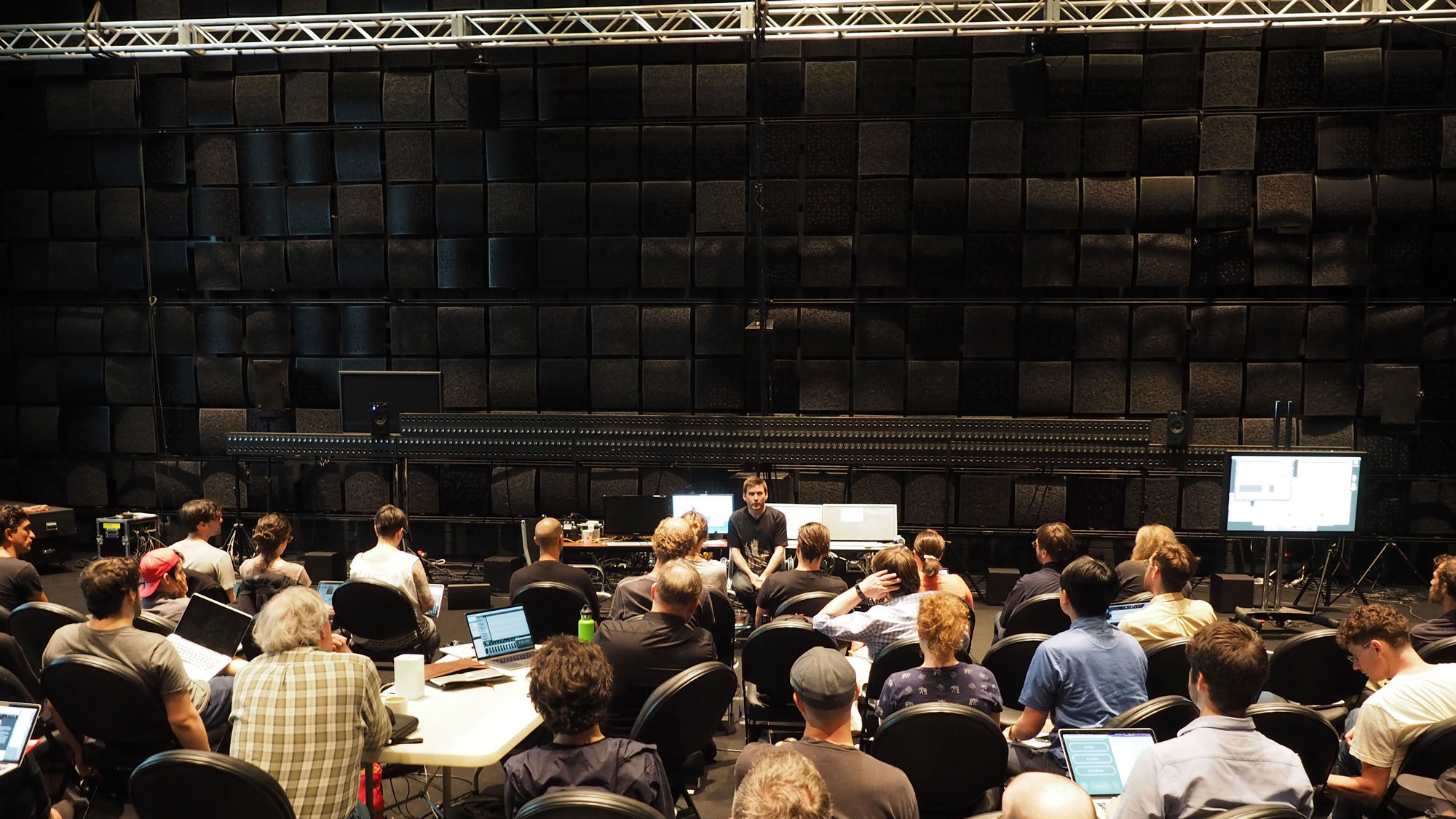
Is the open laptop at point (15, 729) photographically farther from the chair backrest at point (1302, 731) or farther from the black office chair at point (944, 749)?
→ the chair backrest at point (1302, 731)

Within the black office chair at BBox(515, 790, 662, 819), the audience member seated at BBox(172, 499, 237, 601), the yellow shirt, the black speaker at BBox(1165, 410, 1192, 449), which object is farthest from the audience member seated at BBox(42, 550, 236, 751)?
the black speaker at BBox(1165, 410, 1192, 449)

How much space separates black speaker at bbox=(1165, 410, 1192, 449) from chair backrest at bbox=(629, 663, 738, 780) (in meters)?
6.81

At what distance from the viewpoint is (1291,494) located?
7805 mm

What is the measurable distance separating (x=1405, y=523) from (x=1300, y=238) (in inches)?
116

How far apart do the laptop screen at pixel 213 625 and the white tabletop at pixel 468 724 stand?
0.67 m

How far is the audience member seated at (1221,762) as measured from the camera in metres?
2.51

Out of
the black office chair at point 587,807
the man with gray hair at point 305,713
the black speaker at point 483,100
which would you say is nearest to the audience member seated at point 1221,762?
the black office chair at point 587,807

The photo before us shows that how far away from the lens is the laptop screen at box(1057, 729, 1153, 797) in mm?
2842

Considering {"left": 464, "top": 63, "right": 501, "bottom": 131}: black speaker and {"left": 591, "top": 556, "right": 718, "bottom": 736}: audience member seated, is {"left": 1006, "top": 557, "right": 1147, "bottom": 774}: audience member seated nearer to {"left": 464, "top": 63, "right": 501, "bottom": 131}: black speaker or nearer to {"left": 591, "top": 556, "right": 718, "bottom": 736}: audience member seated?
{"left": 591, "top": 556, "right": 718, "bottom": 736}: audience member seated

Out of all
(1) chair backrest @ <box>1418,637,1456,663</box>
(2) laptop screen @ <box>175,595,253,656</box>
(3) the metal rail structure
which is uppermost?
(3) the metal rail structure

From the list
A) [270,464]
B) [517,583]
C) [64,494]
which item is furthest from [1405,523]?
[64,494]

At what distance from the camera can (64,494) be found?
11422 millimetres

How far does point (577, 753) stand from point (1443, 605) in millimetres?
4054

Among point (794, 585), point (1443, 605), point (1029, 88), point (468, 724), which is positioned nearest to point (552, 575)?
point (794, 585)
